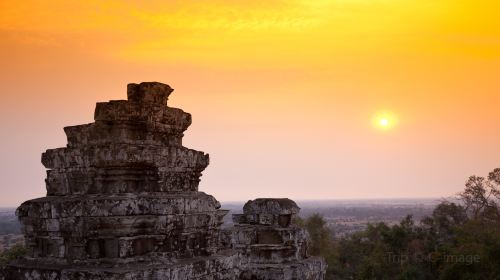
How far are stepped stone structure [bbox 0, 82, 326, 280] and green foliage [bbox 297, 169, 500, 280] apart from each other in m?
18.7

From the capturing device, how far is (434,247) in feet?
95.9

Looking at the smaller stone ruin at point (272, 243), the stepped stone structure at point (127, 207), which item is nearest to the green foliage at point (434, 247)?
the smaller stone ruin at point (272, 243)

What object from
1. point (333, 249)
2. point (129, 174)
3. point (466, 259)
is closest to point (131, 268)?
point (129, 174)

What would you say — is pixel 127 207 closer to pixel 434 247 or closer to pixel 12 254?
pixel 12 254

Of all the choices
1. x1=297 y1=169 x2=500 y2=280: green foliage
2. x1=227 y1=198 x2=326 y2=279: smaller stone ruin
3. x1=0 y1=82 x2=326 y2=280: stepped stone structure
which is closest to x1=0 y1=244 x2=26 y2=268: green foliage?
x1=297 y1=169 x2=500 y2=280: green foliage

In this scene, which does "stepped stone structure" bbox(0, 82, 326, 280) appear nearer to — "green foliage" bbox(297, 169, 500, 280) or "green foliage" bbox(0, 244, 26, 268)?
"green foliage" bbox(297, 169, 500, 280)

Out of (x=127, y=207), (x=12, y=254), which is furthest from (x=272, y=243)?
(x=12, y=254)

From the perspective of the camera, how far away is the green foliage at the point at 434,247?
73.4 ft

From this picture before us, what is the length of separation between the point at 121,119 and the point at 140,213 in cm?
89

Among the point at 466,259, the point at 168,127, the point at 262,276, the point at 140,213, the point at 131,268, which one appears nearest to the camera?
the point at 131,268

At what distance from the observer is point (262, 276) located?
6578 millimetres

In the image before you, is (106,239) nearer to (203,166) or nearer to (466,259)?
(203,166)

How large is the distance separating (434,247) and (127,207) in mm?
27688

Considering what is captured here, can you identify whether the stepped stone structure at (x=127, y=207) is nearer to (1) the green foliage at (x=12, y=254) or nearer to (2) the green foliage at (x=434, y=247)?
(2) the green foliage at (x=434, y=247)
